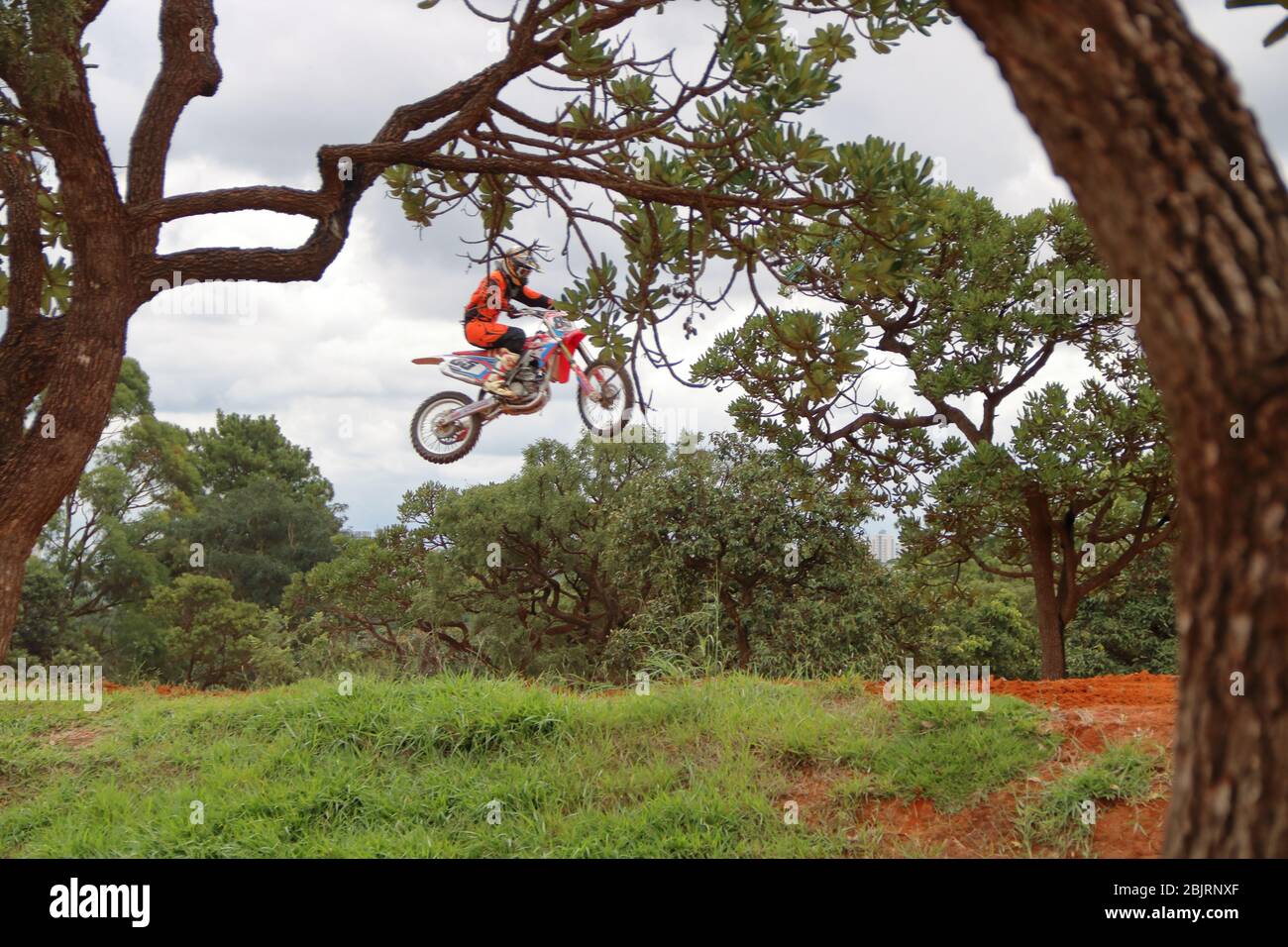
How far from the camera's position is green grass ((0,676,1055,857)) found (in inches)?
206

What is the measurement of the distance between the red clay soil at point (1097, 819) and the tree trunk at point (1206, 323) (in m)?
2.92

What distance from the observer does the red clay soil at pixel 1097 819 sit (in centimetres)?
495

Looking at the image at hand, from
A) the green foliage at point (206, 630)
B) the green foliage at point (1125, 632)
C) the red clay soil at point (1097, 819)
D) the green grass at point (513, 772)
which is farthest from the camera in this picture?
the green foliage at point (206, 630)

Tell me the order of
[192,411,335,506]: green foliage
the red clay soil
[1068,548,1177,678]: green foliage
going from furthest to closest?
[192,411,335,506]: green foliage, [1068,548,1177,678]: green foliage, the red clay soil

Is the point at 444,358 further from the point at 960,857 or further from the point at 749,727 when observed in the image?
the point at 960,857

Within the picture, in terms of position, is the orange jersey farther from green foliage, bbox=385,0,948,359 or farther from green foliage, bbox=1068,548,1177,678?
green foliage, bbox=1068,548,1177,678

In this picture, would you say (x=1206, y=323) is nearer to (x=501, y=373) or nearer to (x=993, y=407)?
(x=501, y=373)

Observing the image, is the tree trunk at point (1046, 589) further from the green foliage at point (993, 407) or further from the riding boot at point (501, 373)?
the riding boot at point (501, 373)

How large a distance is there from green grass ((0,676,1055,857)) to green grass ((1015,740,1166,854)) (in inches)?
9.8

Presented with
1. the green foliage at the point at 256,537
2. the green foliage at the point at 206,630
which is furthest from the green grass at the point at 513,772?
the green foliage at the point at 256,537

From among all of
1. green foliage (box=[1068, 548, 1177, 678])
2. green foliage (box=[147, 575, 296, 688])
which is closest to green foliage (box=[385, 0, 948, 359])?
green foliage (box=[1068, 548, 1177, 678])

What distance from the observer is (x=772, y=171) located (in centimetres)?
507
